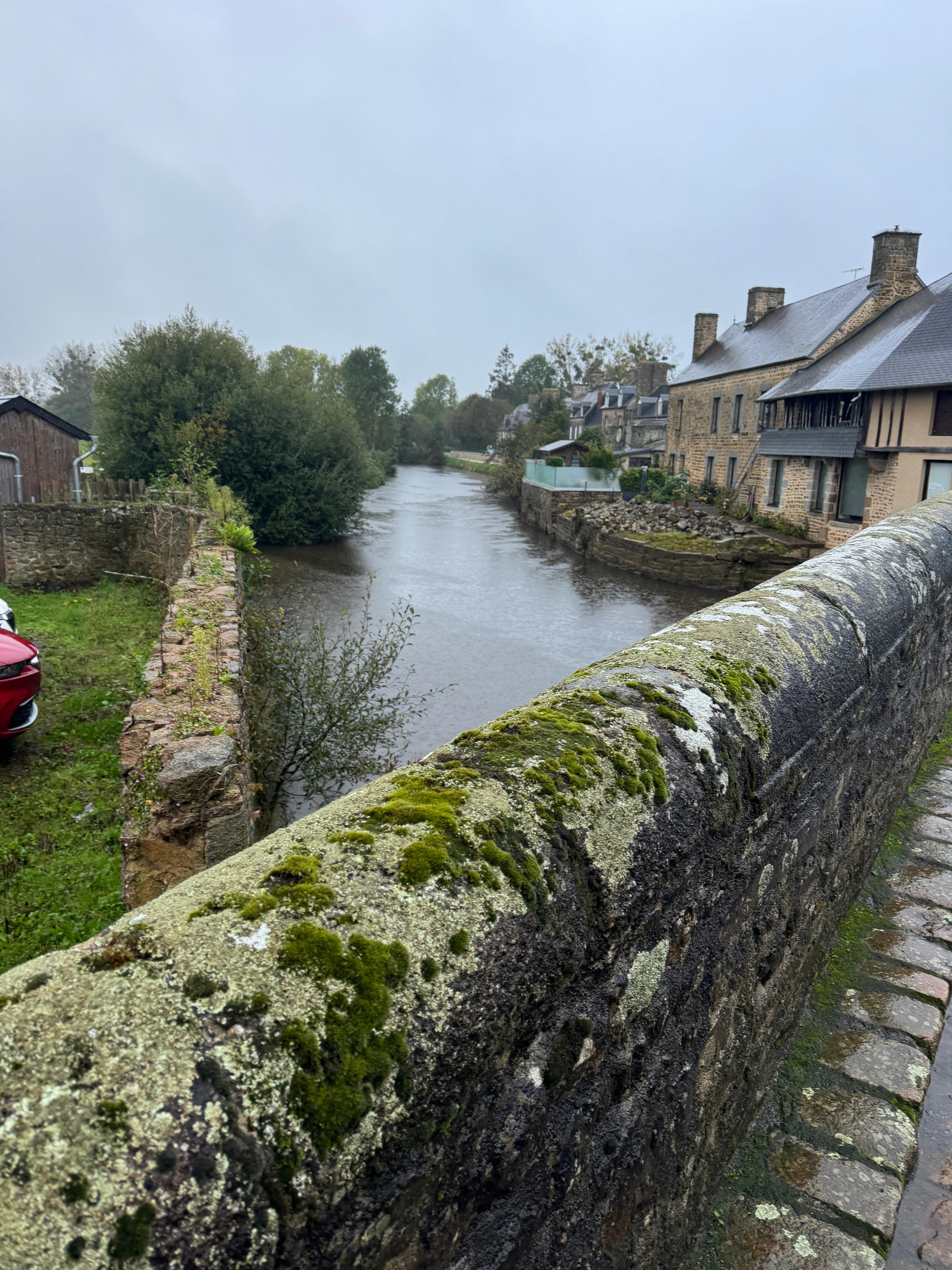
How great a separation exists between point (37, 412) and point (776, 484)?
982 inches

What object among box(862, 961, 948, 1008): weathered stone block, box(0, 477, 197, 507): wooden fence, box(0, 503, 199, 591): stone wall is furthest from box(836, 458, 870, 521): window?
box(862, 961, 948, 1008): weathered stone block

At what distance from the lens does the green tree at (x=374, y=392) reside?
78188 mm

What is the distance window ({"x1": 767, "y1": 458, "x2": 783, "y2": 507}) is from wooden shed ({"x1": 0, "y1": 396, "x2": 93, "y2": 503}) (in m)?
23.7

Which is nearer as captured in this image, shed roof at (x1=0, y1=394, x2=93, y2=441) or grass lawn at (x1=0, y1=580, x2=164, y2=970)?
grass lawn at (x1=0, y1=580, x2=164, y2=970)

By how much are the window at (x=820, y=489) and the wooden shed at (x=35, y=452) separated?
22465 mm

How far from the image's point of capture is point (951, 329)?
23016 mm

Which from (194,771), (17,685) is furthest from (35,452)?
(194,771)

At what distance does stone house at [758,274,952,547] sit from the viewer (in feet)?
75.5

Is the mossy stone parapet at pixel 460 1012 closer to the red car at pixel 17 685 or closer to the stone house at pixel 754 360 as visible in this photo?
the red car at pixel 17 685

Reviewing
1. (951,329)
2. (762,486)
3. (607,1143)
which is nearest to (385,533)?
(762,486)

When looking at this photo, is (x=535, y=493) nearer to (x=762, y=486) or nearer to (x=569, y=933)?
(x=762, y=486)

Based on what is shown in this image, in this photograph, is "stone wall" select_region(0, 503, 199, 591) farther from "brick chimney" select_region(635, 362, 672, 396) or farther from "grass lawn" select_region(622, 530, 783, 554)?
"brick chimney" select_region(635, 362, 672, 396)

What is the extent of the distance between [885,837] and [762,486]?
30.8 m

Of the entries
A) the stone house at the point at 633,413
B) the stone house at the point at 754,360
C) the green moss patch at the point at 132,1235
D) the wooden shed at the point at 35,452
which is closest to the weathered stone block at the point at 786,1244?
the green moss patch at the point at 132,1235
